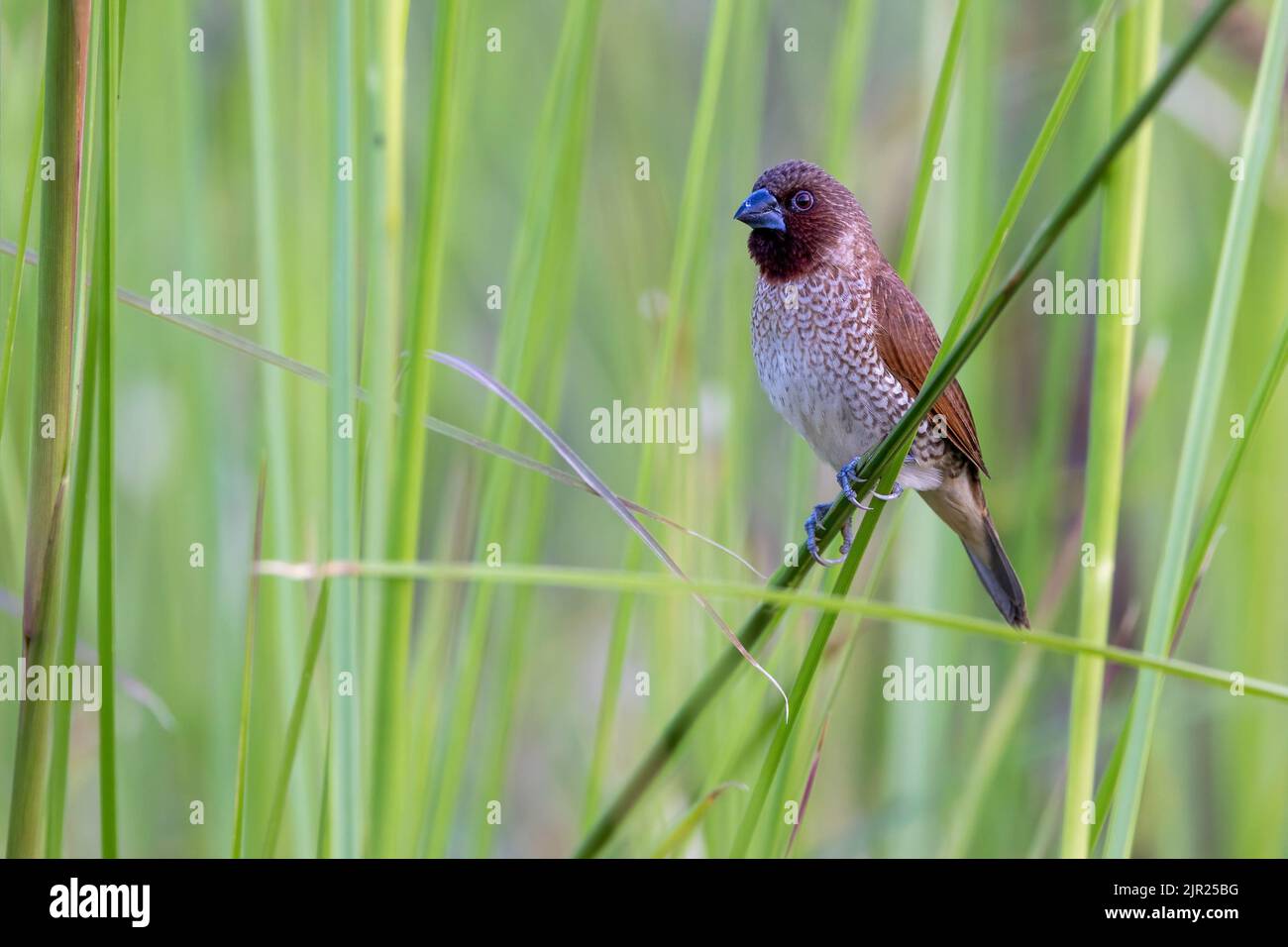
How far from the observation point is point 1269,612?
2.45m

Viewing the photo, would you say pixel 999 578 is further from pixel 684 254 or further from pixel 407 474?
pixel 407 474

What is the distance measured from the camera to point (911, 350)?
2.55 metres

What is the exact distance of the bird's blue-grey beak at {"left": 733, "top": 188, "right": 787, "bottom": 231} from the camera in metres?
2.54

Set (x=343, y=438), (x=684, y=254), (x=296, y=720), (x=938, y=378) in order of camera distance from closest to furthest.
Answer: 1. (x=343, y=438)
2. (x=938, y=378)
3. (x=296, y=720)
4. (x=684, y=254)

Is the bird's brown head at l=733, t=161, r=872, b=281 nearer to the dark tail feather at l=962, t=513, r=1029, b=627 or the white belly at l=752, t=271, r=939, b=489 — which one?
the white belly at l=752, t=271, r=939, b=489

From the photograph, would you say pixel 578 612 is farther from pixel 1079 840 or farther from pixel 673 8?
pixel 1079 840

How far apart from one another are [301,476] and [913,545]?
1.26m

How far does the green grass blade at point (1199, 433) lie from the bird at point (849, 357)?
1014 mm

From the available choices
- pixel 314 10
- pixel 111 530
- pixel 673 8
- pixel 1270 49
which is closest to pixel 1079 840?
pixel 1270 49

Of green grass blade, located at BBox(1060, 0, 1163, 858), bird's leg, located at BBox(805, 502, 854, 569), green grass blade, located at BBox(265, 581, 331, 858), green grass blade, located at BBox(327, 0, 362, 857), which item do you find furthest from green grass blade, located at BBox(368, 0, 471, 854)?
bird's leg, located at BBox(805, 502, 854, 569)

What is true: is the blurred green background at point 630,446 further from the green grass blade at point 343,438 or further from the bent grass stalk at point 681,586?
the bent grass stalk at point 681,586

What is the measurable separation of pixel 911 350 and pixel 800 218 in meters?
0.39

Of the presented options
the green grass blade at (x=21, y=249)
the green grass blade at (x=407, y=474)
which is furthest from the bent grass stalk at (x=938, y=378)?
the green grass blade at (x=21, y=249)

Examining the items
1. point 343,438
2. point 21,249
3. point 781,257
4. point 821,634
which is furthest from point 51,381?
point 781,257
